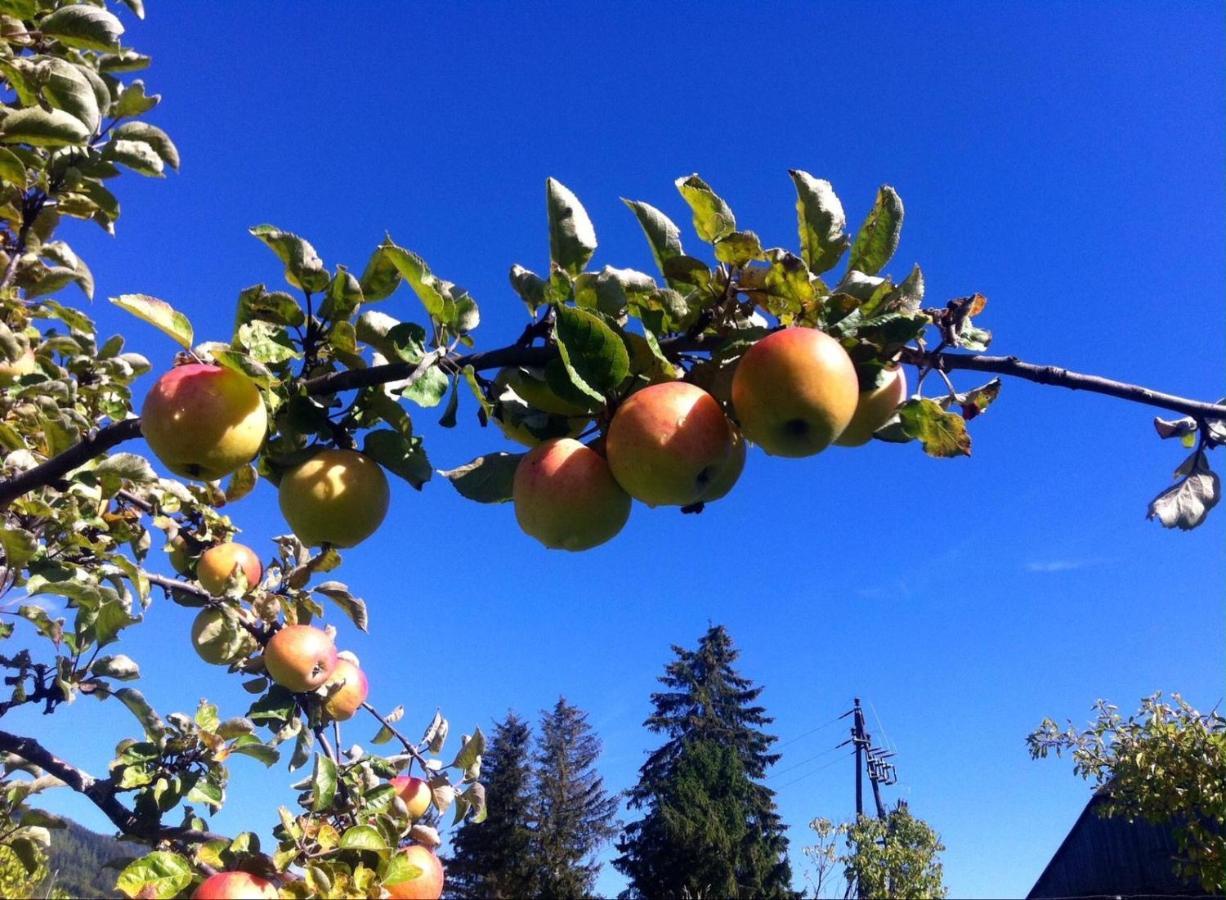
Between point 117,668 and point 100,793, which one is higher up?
point 117,668

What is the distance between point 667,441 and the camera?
1.08 meters

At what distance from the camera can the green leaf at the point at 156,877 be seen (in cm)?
157

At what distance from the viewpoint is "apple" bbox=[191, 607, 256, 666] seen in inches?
100.0

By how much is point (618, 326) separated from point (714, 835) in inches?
1164

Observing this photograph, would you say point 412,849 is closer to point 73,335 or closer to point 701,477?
point 701,477

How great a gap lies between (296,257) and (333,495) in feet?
1.33

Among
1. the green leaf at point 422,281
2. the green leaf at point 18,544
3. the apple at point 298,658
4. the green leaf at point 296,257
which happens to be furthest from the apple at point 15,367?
the green leaf at point 422,281

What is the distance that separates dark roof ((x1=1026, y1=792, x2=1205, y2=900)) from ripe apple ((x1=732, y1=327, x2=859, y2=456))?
725 inches

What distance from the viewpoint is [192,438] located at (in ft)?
4.06

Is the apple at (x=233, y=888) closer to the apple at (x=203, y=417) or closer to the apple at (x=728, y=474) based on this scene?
the apple at (x=203, y=417)

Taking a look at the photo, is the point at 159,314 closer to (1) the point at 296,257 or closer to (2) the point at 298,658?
(1) the point at 296,257

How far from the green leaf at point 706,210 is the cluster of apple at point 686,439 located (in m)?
0.24

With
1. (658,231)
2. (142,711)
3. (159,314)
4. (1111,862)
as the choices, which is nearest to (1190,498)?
(658,231)

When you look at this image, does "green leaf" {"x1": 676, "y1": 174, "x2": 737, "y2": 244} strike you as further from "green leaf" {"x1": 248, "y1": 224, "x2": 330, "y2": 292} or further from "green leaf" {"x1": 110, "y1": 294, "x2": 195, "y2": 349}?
"green leaf" {"x1": 110, "y1": 294, "x2": 195, "y2": 349}
